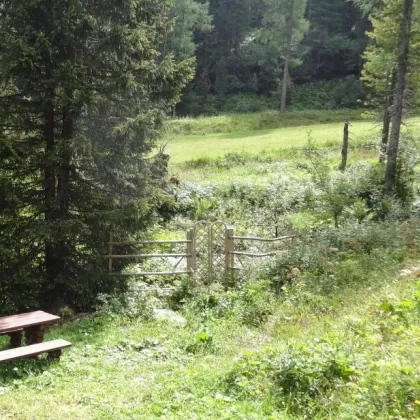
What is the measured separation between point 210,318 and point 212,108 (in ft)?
154

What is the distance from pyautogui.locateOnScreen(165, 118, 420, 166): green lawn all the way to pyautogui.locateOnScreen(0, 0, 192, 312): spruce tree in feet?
54.9

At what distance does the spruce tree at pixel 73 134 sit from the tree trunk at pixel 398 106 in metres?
9.11

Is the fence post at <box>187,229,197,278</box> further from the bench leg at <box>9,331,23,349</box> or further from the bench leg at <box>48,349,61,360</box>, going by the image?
the bench leg at <box>48,349,61,360</box>

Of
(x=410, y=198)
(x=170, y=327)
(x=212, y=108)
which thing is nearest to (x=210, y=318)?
(x=170, y=327)

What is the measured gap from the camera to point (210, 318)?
966 centimetres

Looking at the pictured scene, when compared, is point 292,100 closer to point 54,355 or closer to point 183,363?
point 183,363

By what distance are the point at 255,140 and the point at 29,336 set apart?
28.2 metres

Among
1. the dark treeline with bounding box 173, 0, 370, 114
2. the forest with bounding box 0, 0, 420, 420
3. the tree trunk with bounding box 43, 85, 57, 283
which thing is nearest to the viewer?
the forest with bounding box 0, 0, 420, 420

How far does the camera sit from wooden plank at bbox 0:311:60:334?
7445 millimetres

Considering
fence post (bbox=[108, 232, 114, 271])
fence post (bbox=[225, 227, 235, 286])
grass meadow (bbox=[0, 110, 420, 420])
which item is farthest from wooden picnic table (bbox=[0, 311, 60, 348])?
fence post (bbox=[225, 227, 235, 286])

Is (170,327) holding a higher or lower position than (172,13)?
lower

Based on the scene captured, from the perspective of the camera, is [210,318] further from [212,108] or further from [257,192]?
[212,108]

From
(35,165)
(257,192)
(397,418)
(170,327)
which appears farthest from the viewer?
(257,192)

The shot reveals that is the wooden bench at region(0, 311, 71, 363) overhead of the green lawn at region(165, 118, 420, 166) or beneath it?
beneath
